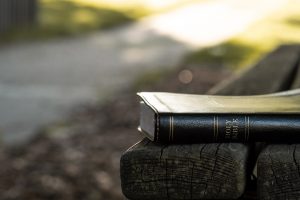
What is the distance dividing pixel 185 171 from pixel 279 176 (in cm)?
20

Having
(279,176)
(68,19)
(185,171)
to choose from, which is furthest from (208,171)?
(68,19)

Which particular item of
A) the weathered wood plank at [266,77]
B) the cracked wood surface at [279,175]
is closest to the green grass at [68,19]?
the weathered wood plank at [266,77]

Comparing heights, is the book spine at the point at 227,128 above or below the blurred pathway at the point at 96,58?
above

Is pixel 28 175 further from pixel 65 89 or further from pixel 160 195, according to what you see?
pixel 160 195

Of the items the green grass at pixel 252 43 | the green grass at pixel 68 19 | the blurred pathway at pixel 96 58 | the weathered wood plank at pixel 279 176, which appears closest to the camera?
the weathered wood plank at pixel 279 176

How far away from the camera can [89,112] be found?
22.3 ft

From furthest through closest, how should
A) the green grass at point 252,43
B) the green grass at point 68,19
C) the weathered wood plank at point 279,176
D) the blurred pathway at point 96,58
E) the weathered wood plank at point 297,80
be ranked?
the green grass at point 68,19
the green grass at point 252,43
the blurred pathway at point 96,58
the weathered wood plank at point 297,80
the weathered wood plank at point 279,176

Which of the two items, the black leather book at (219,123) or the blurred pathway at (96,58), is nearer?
the black leather book at (219,123)

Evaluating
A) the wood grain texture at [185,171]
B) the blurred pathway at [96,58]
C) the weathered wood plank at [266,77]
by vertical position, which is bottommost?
the blurred pathway at [96,58]

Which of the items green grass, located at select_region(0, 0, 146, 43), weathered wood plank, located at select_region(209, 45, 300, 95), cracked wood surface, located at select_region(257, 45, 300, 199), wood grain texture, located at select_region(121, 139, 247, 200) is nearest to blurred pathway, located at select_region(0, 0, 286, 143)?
green grass, located at select_region(0, 0, 146, 43)

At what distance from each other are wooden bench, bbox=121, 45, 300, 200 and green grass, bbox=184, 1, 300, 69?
255 inches

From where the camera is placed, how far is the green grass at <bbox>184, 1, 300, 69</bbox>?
28.5 feet

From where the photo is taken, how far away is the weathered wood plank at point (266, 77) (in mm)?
→ 2482

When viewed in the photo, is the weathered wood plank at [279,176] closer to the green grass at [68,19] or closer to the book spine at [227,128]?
the book spine at [227,128]
